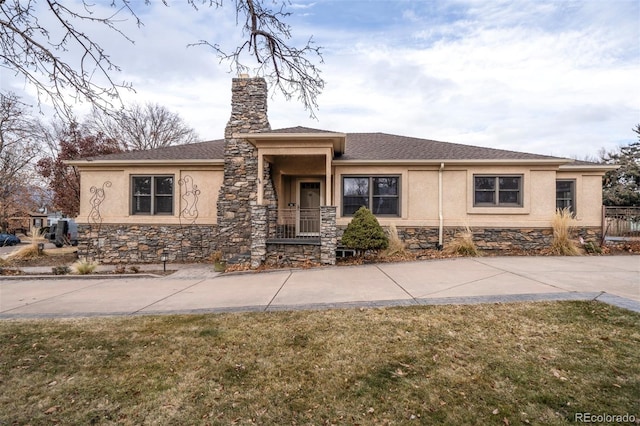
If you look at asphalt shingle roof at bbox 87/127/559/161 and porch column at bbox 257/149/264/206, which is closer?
porch column at bbox 257/149/264/206

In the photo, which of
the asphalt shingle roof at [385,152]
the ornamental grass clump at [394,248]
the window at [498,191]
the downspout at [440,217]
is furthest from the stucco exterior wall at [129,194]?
the window at [498,191]

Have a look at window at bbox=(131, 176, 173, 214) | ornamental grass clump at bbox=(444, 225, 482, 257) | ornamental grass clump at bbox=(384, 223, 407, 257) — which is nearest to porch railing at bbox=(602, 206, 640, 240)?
ornamental grass clump at bbox=(444, 225, 482, 257)

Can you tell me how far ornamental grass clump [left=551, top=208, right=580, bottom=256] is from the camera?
9784 mm

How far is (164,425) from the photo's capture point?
2238 mm

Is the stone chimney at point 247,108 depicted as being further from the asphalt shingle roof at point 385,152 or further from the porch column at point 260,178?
the porch column at point 260,178

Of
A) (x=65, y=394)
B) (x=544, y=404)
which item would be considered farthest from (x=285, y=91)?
(x=544, y=404)

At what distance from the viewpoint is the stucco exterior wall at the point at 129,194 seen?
36.9 ft

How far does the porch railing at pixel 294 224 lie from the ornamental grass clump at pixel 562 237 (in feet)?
27.1

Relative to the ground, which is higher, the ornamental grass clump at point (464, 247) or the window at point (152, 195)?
the window at point (152, 195)

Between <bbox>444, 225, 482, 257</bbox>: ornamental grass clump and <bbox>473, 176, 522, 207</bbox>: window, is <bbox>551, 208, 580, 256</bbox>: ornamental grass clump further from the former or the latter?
<bbox>444, 225, 482, 257</bbox>: ornamental grass clump

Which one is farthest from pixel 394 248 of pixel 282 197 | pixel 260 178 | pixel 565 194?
pixel 565 194

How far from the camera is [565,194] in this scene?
11.5 meters

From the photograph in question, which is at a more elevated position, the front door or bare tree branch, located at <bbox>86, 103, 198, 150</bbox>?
bare tree branch, located at <bbox>86, 103, 198, 150</bbox>

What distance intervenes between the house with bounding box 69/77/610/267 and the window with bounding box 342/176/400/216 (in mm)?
38
